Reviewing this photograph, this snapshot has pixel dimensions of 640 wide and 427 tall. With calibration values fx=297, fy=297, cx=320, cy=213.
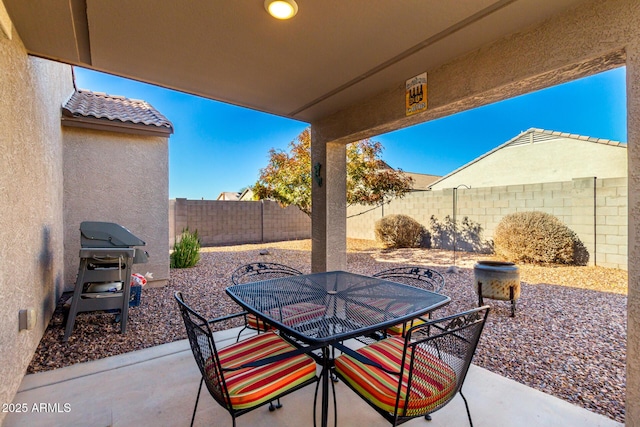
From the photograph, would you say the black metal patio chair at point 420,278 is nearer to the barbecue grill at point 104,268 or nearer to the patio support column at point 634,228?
the patio support column at point 634,228

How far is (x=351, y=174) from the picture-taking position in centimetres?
696

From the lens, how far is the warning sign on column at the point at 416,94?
8.45ft

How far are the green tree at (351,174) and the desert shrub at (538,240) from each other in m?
2.51

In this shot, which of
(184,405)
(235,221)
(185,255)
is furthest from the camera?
(235,221)

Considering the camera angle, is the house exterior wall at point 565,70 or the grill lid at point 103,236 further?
the grill lid at point 103,236

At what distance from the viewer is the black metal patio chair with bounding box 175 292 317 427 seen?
1435mm

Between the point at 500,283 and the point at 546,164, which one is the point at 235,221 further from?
the point at 546,164

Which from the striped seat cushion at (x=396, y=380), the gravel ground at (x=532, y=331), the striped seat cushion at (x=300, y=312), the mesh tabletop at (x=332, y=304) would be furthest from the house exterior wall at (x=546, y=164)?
the striped seat cushion at (x=300, y=312)

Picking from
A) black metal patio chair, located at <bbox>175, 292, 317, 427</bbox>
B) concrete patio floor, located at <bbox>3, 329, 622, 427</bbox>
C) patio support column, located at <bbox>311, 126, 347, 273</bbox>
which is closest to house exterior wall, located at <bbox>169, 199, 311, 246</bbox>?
patio support column, located at <bbox>311, 126, 347, 273</bbox>

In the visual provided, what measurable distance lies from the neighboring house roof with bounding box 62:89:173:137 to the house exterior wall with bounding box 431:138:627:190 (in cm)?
1270

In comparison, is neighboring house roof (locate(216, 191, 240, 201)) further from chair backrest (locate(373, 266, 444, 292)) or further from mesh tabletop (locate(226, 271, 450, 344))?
mesh tabletop (locate(226, 271, 450, 344))

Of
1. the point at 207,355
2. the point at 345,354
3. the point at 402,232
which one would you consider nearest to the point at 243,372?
the point at 207,355

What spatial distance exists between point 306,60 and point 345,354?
7.24 ft

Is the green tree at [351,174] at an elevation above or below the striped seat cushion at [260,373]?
above
